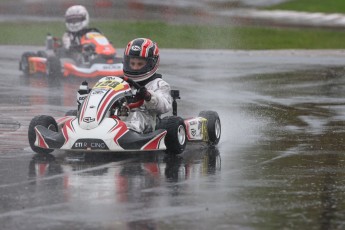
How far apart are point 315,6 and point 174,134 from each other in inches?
1089

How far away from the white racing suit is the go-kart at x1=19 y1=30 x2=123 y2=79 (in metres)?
8.79

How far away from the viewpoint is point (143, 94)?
39.2 ft

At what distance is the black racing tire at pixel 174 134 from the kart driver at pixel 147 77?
220 millimetres

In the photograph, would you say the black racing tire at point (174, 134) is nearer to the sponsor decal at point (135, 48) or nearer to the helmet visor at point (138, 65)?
the helmet visor at point (138, 65)

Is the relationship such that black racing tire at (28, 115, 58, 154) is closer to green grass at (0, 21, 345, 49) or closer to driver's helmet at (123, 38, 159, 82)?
driver's helmet at (123, 38, 159, 82)

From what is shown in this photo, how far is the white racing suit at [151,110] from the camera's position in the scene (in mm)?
12102

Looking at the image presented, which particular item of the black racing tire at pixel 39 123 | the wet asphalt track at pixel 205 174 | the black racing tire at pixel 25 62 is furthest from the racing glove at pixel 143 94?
the black racing tire at pixel 25 62

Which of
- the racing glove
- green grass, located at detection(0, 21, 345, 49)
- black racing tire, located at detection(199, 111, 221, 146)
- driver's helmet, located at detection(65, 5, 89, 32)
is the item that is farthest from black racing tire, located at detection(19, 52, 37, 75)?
the racing glove

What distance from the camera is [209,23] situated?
112 ft

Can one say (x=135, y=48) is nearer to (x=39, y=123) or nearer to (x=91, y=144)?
(x=39, y=123)

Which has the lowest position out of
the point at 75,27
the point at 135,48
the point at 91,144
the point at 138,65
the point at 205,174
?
the point at 205,174

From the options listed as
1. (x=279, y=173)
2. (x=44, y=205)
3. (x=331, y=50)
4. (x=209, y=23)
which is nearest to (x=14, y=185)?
(x=44, y=205)

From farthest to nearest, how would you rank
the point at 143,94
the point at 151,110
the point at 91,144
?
1. the point at 151,110
2. the point at 143,94
3. the point at 91,144

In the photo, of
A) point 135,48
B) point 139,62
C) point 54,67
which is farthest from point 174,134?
point 54,67
